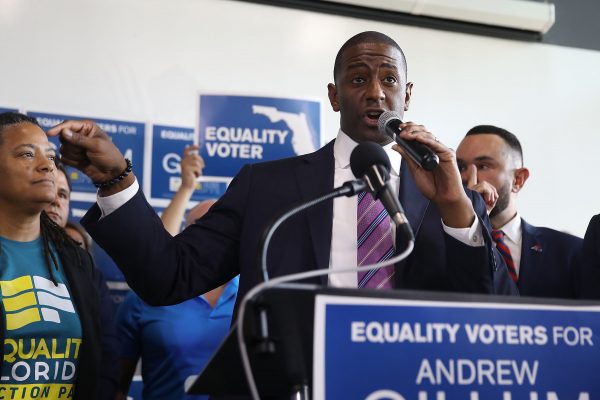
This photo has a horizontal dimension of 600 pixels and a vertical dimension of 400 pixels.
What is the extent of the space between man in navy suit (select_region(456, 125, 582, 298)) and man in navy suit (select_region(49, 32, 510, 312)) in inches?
31.9

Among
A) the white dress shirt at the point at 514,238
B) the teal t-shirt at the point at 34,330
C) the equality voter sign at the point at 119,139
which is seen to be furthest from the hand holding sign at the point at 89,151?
the equality voter sign at the point at 119,139

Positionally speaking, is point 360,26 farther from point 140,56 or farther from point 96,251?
point 96,251

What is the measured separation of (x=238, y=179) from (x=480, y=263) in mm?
678

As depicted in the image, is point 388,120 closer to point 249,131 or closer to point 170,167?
point 249,131

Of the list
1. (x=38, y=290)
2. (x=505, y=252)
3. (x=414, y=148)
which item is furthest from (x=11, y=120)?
(x=505, y=252)

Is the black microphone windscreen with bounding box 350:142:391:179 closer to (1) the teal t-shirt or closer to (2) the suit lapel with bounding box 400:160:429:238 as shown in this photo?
(2) the suit lapel with bounding box 400:160:429:238

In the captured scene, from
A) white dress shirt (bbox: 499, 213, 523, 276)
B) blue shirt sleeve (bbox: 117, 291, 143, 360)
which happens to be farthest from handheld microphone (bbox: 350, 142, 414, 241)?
blue shirt sleeve (bbox: 117, 291, 143, 360)

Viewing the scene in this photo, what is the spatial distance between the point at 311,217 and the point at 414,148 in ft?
1.22

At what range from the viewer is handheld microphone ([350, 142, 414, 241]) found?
1.26 m

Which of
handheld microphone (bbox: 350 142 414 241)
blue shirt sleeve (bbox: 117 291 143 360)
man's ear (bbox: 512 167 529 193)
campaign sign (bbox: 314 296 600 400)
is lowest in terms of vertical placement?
blue shirt sleeve (bbox: 117 291 143 360)

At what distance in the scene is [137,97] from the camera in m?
4.34

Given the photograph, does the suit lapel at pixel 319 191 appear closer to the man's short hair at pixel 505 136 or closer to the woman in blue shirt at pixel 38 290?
the woman in blue shirt at pixel 38 290

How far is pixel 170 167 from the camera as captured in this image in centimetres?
392

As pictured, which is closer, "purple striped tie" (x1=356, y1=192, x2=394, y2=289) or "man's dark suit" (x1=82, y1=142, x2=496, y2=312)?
"man's dark suit" (x1=82, y1=142, x2=496, y2=312)
